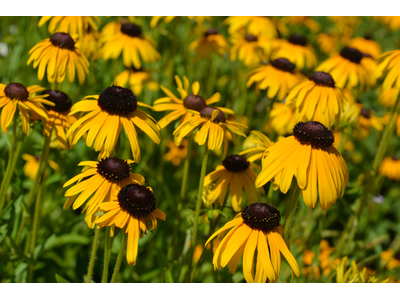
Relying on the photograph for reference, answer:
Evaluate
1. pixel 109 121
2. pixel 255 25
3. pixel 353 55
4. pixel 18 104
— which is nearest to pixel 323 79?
pixel 353 55

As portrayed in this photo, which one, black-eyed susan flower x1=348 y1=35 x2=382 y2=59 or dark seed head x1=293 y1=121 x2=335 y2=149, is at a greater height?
dark seed head x1=293 y1=121 x2=335 y2=149

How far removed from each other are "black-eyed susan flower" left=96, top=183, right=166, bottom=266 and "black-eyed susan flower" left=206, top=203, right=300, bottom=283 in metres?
0.32

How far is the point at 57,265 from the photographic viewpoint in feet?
11.7

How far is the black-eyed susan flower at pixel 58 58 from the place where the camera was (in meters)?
2.68

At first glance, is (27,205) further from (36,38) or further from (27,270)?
(36,38)

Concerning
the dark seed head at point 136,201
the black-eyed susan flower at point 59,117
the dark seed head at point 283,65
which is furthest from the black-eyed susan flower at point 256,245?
the dark seed head at point 283,65

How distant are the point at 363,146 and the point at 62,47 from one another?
4.52 meters

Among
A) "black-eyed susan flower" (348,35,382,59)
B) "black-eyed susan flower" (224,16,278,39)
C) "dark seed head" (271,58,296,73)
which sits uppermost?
"black-eyed susan flower" (224,16,278,39)

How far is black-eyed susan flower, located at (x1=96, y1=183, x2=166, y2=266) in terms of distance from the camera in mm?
1764

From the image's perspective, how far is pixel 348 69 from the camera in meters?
3.53

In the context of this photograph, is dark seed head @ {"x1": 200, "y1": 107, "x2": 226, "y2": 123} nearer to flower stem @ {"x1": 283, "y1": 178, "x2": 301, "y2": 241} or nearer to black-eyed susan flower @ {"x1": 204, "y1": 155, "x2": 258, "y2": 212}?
black-eyed susan flower @ {"x1": 204, "y1": 155, "x2": 258, "y2": 212}

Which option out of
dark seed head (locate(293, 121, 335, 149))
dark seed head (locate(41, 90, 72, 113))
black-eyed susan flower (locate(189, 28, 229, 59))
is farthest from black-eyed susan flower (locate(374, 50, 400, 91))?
dark seed head (locate(41, 90, 72, 113))

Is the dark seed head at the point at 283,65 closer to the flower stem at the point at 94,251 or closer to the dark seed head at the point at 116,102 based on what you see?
the dark seed head at the point at 116,102

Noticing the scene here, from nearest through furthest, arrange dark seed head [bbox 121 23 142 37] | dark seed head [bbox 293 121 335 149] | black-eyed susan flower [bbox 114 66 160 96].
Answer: dark seed head [bbox 293 121 335 149]
dark seed head [bbox 121 23 142 37]
black-eyed susan flower [bbox 114 66 160 96]
